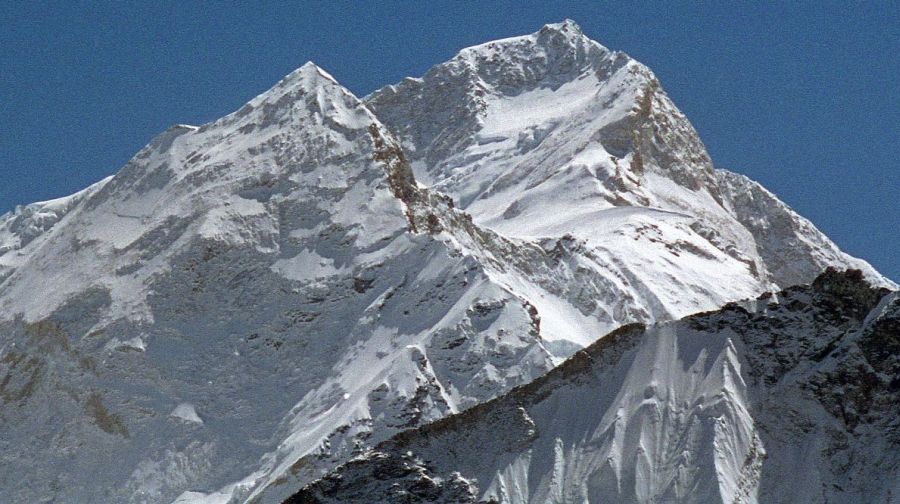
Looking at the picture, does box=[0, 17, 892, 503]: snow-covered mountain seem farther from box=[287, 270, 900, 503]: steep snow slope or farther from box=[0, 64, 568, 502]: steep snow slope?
box=[287, 270, 900, 503]: steep snow slope

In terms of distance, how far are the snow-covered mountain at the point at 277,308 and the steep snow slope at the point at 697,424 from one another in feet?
85.9

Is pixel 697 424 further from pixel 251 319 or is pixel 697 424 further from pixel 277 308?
pixel 251 319

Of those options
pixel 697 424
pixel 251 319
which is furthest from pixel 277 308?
pixel 697 424

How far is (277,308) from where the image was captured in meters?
178

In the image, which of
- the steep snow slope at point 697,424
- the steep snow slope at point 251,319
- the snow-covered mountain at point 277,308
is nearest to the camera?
the steep snow slope at point 697,424

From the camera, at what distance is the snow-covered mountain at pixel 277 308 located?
164250 millimetres

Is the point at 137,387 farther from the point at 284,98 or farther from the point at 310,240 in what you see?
the point at 284,98

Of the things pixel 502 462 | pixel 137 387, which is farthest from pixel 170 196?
pixel 502 462

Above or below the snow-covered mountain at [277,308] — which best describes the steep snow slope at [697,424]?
below

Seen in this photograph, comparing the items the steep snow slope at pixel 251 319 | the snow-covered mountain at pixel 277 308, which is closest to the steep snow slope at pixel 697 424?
the snow-covered mountain at pixel 277 308

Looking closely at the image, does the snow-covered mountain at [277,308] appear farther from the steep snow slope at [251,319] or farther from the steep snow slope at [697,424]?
the steep snow slope at [697,424]

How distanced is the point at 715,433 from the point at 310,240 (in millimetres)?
63459

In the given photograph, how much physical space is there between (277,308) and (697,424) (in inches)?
2231

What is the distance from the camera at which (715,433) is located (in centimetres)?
12338
